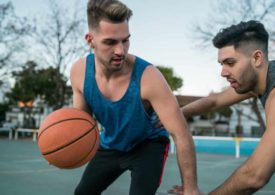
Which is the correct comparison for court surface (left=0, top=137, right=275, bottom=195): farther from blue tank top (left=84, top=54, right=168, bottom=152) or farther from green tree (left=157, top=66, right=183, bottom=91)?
green tree (left=157, top=66, right=183, bottom=91)

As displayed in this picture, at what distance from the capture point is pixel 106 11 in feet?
9.66

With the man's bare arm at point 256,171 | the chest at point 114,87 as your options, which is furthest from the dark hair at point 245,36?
the chest at point 114,87

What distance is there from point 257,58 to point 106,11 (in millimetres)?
1170

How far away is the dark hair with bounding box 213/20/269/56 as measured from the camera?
103 inches

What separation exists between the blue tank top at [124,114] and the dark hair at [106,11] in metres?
0.43

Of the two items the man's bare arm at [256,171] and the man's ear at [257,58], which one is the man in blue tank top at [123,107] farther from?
the man's ear at [257,58]

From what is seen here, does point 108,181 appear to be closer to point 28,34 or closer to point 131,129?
point 131,129

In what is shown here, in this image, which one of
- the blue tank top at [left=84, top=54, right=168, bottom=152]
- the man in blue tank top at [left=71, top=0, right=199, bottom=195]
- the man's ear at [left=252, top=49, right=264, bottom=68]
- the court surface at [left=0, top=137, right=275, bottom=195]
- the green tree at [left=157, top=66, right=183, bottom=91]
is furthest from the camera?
the green tree at [left=157, top=66, right=183, bottom=91]

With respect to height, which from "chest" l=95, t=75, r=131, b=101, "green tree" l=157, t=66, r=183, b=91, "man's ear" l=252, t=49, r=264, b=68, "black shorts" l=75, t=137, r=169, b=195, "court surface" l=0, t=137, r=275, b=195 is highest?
"man's ear" l=252, t=49, r=264, b=68

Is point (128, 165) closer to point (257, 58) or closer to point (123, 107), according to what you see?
point (123, 107)

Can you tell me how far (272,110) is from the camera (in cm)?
225

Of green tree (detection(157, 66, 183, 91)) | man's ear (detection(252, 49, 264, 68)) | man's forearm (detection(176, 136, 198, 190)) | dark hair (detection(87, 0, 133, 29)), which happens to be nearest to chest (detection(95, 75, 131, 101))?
dark hair (detection(87, 0, 133, 29))

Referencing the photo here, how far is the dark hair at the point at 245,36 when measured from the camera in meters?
2.62

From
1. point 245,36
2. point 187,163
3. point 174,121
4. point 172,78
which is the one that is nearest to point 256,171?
point 187,163
